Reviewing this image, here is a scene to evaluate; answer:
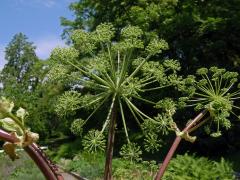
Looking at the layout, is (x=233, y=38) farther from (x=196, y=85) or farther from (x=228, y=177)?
(x=196, y=85)

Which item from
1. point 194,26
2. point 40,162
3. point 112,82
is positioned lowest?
point 40,162

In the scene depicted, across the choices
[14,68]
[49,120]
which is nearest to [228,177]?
[49,120]

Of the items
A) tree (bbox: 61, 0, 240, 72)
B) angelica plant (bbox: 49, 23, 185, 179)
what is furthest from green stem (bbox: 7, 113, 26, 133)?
tree (bbox: 61, 0, 240, 72)

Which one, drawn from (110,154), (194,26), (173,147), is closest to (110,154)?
(110,154)

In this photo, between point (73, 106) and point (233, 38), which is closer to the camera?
point (73, 106)

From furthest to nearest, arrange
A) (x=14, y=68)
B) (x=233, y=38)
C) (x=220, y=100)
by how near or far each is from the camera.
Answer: (x=14, y=68) < (x=233, y=38) < (x=220, y=100)

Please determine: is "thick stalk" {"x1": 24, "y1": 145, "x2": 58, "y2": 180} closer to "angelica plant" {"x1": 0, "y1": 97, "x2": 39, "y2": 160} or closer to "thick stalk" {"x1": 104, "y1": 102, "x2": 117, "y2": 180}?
"angelica plant" {"x1": 0, "y1": 97, "x2": 39, "y2": 160}

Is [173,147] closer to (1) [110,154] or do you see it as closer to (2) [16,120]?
(1) [110,154]

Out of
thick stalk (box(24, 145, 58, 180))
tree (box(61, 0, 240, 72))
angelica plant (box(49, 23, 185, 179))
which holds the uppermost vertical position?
tree (box(61, 0, 240, 72))

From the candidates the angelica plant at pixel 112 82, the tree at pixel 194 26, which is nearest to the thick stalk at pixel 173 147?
the angelica plant at pixel 112 82

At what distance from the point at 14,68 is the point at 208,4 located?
4156 centimetres

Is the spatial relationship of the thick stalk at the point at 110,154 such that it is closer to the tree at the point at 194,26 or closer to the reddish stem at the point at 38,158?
the reddish stem at the point at 38,158

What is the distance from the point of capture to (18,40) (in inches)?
2451

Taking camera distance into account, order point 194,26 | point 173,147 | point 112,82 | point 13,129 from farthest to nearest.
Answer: point 194,26, point 112,82, point 173,147, point 13,129
